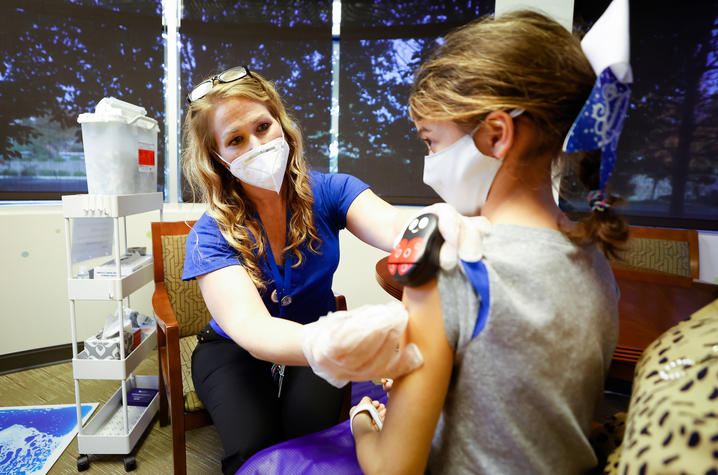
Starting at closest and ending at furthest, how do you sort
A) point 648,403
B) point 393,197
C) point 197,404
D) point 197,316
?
point 648,403
point 197,404
point 197,316
point 393,197

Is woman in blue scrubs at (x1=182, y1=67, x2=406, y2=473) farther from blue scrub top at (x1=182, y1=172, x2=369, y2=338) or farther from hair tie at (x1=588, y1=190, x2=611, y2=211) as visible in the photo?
hair tie at (x1=588, y1=190, x2=611, y2=211)

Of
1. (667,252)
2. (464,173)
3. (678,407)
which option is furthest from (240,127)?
(667,252)

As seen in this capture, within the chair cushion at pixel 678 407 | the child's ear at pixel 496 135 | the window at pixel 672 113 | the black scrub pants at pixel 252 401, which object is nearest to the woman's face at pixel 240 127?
the black scrub pants at pixel 252 401

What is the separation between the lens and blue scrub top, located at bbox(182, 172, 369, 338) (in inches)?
45.8

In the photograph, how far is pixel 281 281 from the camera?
1.29 meters

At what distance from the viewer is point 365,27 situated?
287 centimetres

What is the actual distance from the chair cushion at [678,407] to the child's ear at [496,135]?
0.37m

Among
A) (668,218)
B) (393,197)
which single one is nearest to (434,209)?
(393,197)

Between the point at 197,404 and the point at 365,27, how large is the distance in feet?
8.59

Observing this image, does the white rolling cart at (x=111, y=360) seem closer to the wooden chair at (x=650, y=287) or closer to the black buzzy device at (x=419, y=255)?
the black buzzy device at (x=419, y=255)

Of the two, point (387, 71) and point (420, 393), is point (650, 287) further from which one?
point (387, 71)

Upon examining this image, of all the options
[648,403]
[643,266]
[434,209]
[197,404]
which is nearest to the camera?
[648,403]

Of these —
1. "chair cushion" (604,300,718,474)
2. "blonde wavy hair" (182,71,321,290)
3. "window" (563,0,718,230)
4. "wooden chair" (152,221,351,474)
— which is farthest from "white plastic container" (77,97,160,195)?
"window" (563,0,718,230)

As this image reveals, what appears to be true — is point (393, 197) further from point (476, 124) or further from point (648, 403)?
point (648, 403)
